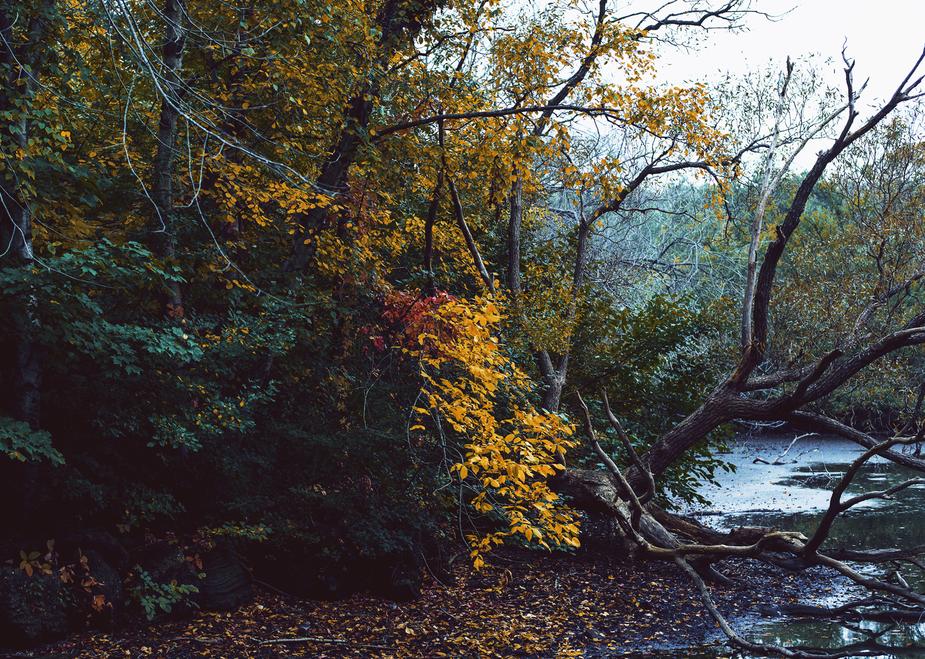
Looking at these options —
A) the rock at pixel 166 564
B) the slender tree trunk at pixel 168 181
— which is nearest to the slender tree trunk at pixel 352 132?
the slender tree trunk at pixel 168 181

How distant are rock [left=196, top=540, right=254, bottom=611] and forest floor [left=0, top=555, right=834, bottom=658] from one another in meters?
0.13

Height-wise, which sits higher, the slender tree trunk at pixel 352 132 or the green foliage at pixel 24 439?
the slender tree trunk at pixel 352 132

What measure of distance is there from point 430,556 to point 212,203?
4.61m

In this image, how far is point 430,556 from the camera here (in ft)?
28.2

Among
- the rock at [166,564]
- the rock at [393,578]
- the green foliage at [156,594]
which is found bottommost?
the rock at [393,578]

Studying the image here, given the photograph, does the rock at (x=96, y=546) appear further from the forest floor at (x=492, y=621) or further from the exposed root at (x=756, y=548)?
the exposed root at (x=756, y=548)

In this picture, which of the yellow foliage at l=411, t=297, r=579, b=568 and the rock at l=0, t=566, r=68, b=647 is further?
the rock at l=0, t=566, r=68, b=647

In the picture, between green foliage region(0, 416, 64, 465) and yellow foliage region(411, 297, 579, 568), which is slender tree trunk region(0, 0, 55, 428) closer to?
green foliage region(0, 416, 64, 465)

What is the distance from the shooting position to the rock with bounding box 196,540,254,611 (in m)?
6.82

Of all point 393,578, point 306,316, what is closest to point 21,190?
point 306,316

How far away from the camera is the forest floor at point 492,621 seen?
6141 millimetres

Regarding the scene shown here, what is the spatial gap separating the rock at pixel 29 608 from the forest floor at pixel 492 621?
5.8 inches

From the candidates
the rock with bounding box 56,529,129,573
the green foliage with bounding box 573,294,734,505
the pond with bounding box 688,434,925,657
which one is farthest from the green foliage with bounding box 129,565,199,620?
the green foliage with bounding box 573,294,734,505

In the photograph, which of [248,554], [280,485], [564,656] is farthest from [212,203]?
[564,656]
